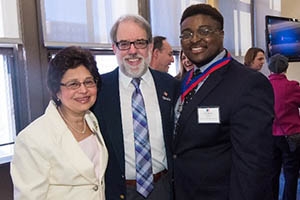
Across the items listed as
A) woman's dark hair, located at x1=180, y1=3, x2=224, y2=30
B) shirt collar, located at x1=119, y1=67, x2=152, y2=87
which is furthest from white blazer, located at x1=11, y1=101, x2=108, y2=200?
woman's dark hair, located at x1=180, y1=3, x2=224, y2=30

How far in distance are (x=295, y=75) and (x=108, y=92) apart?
4955 millimetres

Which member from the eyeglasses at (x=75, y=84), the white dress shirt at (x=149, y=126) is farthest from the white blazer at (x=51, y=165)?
the white dress shirt at (x=149, y=126)

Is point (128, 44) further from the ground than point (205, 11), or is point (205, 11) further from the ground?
point (205, 11)

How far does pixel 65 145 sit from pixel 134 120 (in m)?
0.43

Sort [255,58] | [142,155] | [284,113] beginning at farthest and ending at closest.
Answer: [255,58] → [284,113] → [142,155]

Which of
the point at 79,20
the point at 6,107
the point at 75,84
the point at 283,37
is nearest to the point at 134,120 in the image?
the point at 75,84

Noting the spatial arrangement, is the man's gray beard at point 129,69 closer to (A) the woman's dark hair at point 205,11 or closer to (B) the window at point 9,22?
(A) the woman's dark hair at point 205,11

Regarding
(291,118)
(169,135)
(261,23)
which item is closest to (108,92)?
(169,135)

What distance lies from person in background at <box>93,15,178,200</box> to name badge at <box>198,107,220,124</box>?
0.33 meters

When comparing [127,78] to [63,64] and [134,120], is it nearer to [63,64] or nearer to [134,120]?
[134,120]

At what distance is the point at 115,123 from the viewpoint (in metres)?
1.77

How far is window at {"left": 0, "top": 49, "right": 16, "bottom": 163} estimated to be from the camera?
2480 millimetres

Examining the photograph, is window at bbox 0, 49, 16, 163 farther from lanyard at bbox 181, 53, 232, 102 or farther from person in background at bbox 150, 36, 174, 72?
lanyard at bbox 181, 53, 232, 102

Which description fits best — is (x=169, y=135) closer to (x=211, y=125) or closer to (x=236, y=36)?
(x=211, y=125)
